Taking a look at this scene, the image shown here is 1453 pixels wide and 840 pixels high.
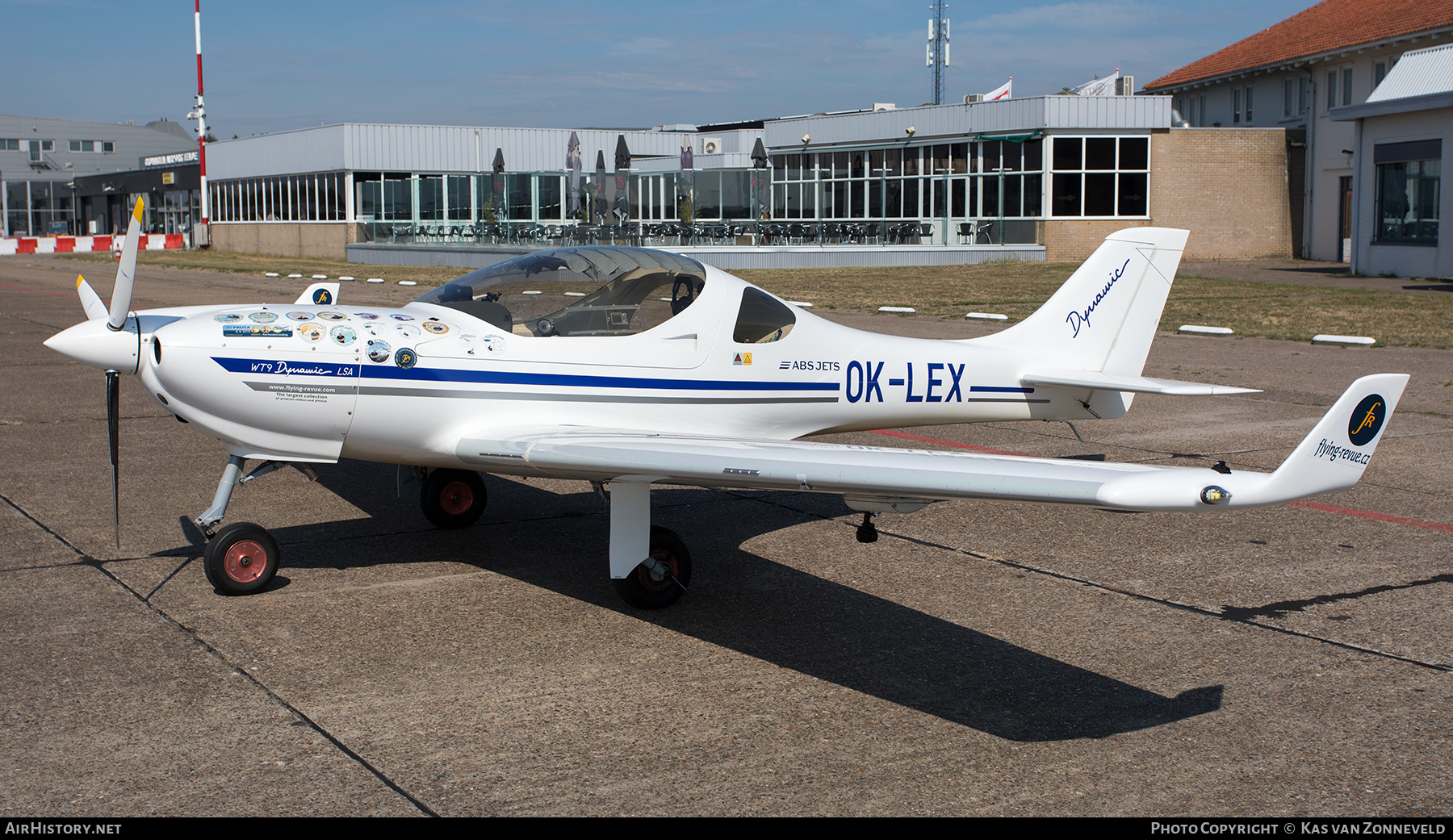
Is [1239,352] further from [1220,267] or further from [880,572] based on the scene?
[1220,267]

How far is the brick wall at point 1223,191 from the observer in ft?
143

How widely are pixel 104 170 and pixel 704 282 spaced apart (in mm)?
117786

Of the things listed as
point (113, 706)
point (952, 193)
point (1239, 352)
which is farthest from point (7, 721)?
point (952, 193)

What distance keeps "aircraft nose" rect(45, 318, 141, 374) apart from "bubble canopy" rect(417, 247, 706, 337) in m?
1.60

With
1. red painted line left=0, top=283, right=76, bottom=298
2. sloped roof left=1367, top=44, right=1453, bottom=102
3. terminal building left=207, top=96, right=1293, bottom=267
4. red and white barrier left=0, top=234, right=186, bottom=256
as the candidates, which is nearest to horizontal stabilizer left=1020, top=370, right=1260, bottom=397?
Result: red painted line left=0, top=283, right=76, bottom=298

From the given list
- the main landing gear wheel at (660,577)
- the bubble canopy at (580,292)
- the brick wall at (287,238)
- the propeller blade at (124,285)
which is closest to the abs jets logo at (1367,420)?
the main landing gear wheel at (660,577)

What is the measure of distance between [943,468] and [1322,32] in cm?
4876

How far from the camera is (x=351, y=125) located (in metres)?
53.4

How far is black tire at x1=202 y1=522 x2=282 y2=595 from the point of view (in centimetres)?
621

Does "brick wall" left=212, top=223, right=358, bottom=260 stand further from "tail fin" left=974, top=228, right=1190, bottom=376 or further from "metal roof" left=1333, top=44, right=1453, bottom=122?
"tail fin" left=974, top=228, right=1190, bottom=376

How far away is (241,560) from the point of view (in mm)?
6266

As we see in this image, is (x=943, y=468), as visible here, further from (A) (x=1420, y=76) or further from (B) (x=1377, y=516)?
(A) (x=1420, y=76)

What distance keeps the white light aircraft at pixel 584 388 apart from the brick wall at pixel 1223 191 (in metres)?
37.5

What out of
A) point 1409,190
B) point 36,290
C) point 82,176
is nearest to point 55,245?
point 36,290
